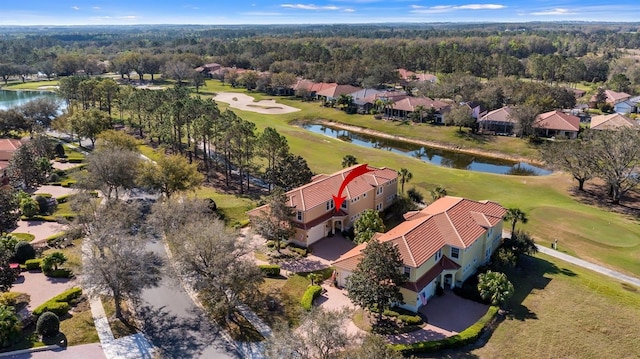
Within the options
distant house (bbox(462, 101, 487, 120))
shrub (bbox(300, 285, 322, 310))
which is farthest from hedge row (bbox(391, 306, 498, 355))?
distant house (bbox(462, 101, 487, 120))

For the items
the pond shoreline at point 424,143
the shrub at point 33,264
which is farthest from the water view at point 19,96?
the shrub at point 33,264

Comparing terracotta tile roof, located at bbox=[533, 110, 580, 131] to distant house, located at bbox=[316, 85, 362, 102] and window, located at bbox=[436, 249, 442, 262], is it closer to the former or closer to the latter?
distant house, located at bbox=[316, 85, 362, 102]

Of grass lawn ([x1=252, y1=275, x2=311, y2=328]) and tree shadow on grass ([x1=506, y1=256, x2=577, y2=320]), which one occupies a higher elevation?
grass lawn ([x1=252, y1=275, x2=311, y2=328])

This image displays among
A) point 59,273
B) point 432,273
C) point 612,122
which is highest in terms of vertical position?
point 612,122

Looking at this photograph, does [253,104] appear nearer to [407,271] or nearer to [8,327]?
[407,271]

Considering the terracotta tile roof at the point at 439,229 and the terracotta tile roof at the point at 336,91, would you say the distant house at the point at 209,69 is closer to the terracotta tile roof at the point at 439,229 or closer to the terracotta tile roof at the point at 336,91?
the terracotta tile roof at the point at 336,91

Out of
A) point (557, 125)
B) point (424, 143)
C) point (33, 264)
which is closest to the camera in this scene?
point (33, 264)

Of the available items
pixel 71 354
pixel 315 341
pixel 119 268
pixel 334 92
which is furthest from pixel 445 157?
pixel 71 354
